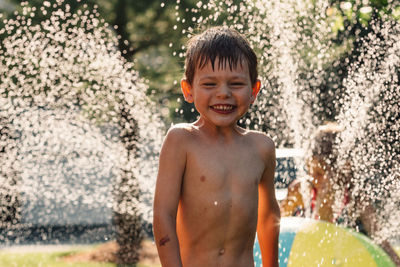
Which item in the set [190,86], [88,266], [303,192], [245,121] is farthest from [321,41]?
[190,86]

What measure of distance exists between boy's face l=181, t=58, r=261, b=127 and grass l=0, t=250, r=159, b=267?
548cm

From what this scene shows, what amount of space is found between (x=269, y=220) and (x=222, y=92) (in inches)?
23.0

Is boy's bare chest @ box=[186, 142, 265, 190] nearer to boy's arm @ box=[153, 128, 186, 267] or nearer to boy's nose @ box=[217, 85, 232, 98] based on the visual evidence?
boy's arm @ box=[153, 128, 186, 267]

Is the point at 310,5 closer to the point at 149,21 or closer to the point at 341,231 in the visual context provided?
the point at 149,21

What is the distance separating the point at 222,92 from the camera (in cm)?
205

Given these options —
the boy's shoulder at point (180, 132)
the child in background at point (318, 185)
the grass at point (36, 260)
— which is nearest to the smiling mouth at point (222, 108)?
the boy's shoulder at point (180, 132)

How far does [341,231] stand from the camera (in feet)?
13.5

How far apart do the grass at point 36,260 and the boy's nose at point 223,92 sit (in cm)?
554

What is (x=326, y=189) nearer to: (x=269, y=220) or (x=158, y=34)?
(x=269, y=220)

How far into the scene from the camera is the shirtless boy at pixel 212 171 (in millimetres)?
2033

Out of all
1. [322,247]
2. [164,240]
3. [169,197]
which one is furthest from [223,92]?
[322,247]

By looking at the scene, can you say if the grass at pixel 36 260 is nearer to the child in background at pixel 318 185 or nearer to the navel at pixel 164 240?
the child in background at pixel 318 185

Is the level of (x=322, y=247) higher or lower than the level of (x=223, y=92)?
lower

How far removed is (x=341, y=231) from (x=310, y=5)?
12.1 ft
